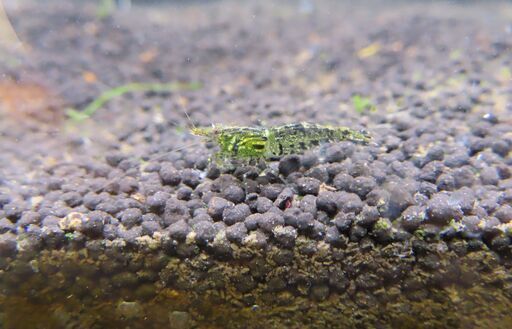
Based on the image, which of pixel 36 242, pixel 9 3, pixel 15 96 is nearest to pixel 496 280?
pixel 36 242

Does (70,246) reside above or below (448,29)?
below

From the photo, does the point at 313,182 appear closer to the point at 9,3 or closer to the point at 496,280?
the point at 496,280

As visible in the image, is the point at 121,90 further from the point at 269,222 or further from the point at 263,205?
the point at 269,222

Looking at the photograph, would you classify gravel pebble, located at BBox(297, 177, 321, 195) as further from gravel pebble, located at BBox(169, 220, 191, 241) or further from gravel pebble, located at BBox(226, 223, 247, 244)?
gravel pebble, located at BBox(169, 220, 191, 241)

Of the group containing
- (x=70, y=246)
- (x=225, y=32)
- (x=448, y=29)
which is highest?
(x=225, y=32)

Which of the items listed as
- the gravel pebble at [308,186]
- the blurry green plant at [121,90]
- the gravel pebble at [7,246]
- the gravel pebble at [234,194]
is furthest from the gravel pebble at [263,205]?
the blurry green plant at [121,90]

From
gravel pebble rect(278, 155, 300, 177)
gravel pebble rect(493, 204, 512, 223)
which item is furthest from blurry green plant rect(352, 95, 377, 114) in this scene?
gravel pebble rect(493, 204, 512, 223)

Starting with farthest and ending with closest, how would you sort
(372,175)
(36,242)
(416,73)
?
(416,73) < (372,175) < (36,242)
